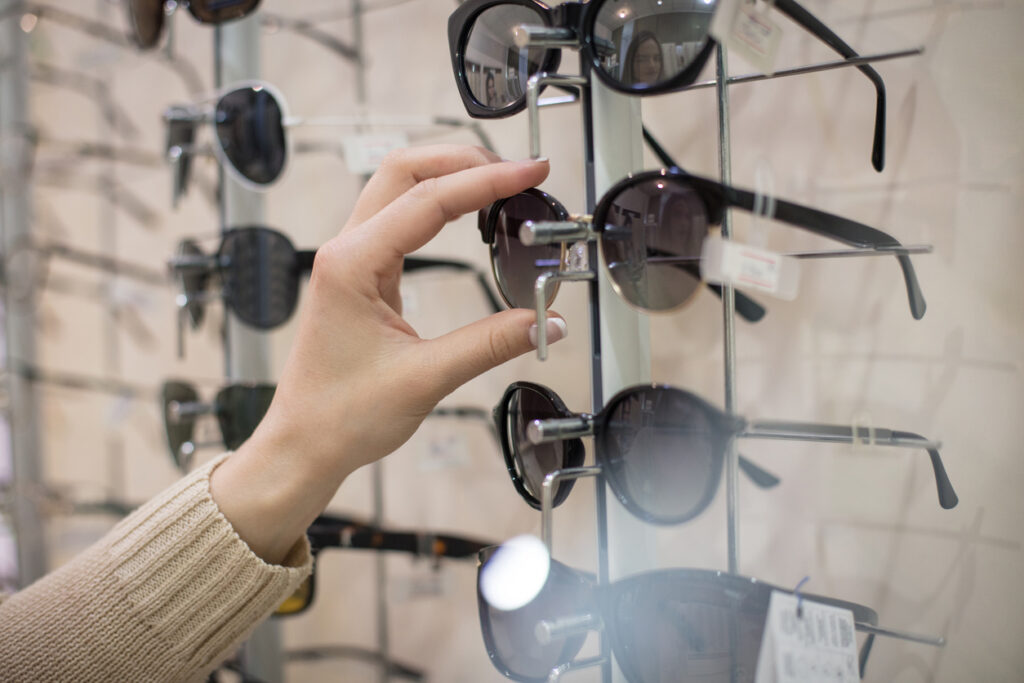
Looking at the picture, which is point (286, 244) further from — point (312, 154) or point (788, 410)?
point (788, 410)

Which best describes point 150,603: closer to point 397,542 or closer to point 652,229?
point 397,542

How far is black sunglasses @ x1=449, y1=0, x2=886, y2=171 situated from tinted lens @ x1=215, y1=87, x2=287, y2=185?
475mm

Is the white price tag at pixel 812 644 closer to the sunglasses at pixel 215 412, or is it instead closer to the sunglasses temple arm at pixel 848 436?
the sunglasses temple arm at pixel 848 436

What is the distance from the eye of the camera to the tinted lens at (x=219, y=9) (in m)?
1.10

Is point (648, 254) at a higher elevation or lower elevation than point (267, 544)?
higher

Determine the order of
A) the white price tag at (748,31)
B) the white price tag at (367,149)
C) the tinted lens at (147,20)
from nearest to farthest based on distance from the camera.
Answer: the white price tag at (748,31) → the white price tag at (367,149) → the tinted lens at (147,20)

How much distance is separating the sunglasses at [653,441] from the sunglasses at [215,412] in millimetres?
551

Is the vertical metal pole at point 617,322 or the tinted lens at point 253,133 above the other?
the tinted lens at point 253,133

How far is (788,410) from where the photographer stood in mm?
831

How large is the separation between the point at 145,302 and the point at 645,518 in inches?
54.5

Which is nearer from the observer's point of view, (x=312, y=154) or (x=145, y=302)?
(x=312, y=154)

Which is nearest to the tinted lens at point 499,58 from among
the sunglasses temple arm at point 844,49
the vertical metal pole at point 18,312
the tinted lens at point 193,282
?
the sunglasses temple arm at point 844,49

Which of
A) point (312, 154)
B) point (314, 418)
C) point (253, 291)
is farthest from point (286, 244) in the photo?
point (314, 418)

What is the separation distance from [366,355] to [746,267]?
0.32 m
